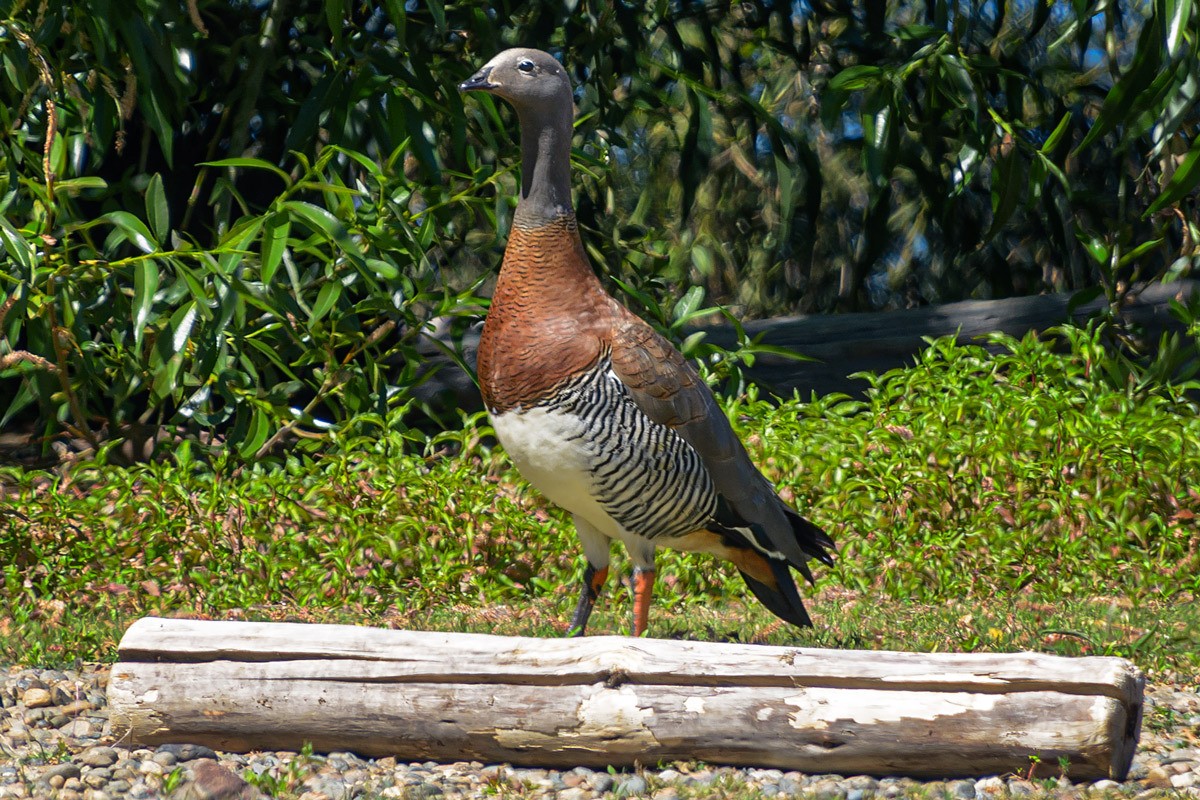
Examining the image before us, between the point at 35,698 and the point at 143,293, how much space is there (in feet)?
5.46

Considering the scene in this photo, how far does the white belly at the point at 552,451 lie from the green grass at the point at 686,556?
883 millimetres

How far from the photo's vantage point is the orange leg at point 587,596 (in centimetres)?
487

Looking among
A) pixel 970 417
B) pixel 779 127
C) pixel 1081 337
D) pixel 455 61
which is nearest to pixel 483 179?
pixel 455 61

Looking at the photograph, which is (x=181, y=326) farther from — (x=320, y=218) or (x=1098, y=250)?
(x=1098, y=250)

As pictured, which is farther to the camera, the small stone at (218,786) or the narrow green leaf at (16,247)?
the narrow green leaf at (16,247)

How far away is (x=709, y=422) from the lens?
4.78 metres

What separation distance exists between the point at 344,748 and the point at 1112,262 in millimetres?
6229

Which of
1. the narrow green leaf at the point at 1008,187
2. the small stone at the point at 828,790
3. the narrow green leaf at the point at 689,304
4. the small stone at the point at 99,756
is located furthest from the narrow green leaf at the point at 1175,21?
the small stone at the point at 99,756

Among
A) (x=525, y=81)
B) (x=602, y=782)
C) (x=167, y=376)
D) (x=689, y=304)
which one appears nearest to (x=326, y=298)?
(x=167, y=376)

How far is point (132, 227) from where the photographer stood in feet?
18.2

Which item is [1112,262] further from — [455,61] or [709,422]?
[709,422]

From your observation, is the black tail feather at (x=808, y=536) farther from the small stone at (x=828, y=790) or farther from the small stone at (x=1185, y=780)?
the small stone at (x=1185, y=780)

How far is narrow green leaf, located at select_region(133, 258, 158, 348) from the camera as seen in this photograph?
5.36m

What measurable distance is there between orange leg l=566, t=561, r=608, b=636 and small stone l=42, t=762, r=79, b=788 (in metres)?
1.66
